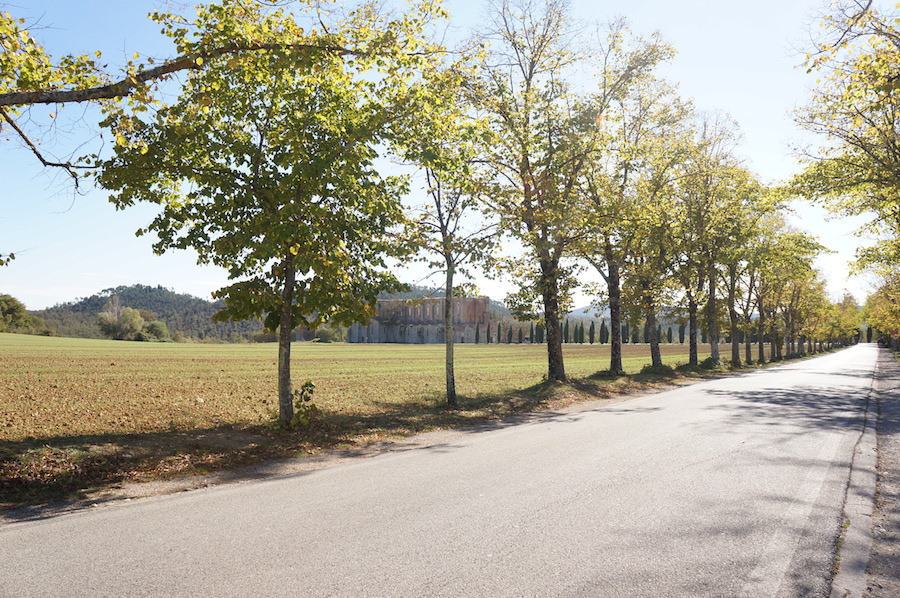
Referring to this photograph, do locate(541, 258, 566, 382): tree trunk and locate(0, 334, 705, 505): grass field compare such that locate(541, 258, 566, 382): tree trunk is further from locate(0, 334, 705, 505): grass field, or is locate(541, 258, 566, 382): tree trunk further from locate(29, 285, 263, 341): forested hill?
locate(29, 285, 263, 341): forested hill

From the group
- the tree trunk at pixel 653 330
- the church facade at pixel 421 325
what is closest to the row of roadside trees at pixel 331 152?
the tree trunk at pixel 653 330

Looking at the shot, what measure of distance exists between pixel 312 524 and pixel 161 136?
7.58 meters

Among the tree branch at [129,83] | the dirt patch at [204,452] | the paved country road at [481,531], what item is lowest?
the dirt patch at [204,452]

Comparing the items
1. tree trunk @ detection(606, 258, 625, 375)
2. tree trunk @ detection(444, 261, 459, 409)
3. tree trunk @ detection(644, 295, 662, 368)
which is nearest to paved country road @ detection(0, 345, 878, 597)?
tree trunk @ detection(444, 261, 459, 409)

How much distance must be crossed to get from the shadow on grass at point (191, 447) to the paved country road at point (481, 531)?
141 centimetres

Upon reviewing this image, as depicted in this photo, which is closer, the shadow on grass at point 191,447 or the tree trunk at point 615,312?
the shadow on grass at point 191,447

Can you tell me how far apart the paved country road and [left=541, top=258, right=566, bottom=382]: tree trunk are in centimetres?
1095

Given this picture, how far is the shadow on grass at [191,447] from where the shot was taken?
276 inches

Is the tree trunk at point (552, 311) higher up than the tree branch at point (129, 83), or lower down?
lower down

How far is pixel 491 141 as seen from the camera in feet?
46.2

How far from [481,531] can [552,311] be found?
15.5 metres

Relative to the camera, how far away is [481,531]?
5008 mm

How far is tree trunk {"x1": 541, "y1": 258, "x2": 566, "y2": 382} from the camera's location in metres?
19.5

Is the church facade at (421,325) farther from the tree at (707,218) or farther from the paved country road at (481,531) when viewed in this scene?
the paved country road at (481,531)
